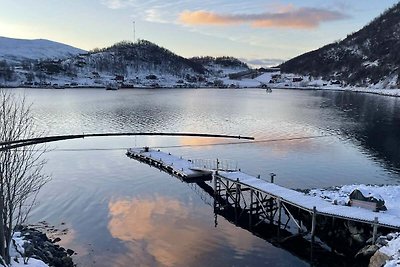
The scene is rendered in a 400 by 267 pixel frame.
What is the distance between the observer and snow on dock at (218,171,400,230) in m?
29.0

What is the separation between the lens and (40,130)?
272 ft

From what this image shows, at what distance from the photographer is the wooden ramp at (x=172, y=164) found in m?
50.0

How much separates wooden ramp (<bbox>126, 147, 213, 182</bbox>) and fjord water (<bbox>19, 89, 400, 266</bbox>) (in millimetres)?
1457

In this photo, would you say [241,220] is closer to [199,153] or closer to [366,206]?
[366,206]

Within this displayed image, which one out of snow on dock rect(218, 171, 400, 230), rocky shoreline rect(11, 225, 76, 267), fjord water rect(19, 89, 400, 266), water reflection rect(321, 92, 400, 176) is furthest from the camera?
water reflection rect(321, 92, 400, 176)

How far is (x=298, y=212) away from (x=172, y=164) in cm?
2265

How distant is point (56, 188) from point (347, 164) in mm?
39558

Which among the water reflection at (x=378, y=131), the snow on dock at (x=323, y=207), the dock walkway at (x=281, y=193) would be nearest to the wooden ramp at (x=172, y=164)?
the dock walkway at (x=281, y=193)

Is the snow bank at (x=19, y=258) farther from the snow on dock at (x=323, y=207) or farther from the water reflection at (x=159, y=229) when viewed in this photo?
the snow on dock at (x=323, y=207)

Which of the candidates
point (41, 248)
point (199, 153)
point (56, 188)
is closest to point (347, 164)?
point (199, 153)

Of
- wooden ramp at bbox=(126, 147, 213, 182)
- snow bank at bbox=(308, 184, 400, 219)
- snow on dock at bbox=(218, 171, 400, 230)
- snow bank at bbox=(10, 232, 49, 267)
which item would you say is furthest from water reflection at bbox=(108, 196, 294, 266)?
wooden ramp at bbox=(126, 147, 213, 182)

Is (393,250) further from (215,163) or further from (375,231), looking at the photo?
(215,163)

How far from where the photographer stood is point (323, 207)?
32.4 m

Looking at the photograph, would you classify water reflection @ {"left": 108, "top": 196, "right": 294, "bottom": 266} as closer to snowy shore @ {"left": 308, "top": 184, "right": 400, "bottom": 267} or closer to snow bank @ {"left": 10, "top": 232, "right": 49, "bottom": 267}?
snow bank @ {"left": 10, "top": 232, "right": 49, "bottom": 267}
